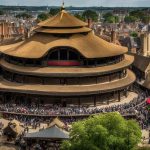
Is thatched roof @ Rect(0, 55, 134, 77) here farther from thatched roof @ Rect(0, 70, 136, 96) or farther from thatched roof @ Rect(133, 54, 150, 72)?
thatched roof @ Rect(133, 54, 150, 72)

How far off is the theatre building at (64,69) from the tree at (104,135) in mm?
20915

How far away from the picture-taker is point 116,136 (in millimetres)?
38469

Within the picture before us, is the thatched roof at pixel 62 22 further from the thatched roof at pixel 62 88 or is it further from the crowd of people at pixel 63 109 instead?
the crowd of people at pixel 63 109

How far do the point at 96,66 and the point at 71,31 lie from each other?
6492 mm

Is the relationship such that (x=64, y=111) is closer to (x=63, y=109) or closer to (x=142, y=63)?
(x=63, y=109)

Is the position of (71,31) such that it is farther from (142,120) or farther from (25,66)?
(142,120)

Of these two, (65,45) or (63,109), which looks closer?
(63,109)

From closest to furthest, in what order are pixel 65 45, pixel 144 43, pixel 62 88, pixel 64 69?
1. pixel 62 88
2. pixel 64 69
3. pixel 65 45
4. pixel 144 43

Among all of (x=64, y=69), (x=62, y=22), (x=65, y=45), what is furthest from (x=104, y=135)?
(x=62, y=22)

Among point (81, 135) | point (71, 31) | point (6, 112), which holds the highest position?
point (71, 31)

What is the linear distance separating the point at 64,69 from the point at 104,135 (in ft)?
86.0

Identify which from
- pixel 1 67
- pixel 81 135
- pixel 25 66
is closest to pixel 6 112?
pixel 25 66

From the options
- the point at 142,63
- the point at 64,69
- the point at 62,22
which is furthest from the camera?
the point at 142,63

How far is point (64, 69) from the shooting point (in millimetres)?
63219
